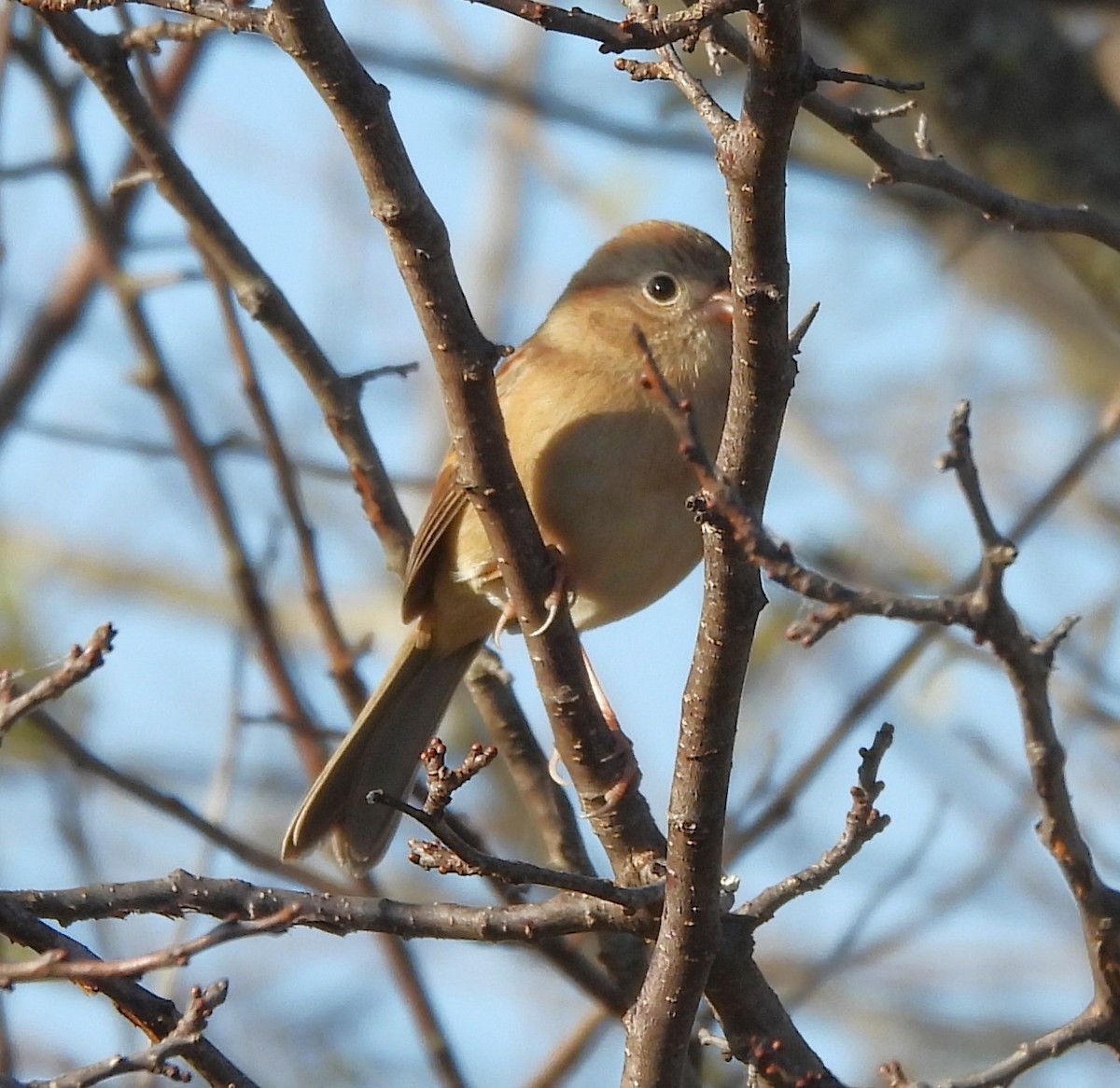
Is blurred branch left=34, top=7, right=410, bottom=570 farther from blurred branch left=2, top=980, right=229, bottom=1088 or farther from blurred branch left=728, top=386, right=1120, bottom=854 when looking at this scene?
blurred branch left=2, top=980, right=229, bottom=1088

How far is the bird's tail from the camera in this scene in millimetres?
3951

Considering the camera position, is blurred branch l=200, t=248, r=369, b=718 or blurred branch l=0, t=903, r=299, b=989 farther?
blurred branch l=200, t=248, r=369, b=718

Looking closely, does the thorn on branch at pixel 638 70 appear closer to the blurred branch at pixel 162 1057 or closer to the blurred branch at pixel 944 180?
the blurred branch at pixel 944 180

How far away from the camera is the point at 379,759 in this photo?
417 centimetres

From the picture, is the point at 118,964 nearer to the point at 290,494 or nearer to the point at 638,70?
the point at 638,70

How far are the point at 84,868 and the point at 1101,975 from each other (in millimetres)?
2567

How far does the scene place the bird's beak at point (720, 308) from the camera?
13.3 feet

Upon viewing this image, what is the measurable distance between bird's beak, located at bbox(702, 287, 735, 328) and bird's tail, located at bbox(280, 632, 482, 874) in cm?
98

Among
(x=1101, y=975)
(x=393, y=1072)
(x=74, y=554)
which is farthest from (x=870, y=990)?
(x=1101, y=975)

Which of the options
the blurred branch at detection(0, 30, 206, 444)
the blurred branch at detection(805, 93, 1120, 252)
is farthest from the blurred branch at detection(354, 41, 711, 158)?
the blurred branch at detection(805, 93, 1120, 252)

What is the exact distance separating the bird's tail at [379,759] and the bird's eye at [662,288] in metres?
0.95

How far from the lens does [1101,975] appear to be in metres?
2.51

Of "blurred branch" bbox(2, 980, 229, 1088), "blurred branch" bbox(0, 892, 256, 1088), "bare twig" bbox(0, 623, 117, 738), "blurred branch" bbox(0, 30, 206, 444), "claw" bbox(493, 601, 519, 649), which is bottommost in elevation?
"blurred branch" bbox(2, 980, 229, 1088)

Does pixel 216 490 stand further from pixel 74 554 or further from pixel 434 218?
pixel 74 554
